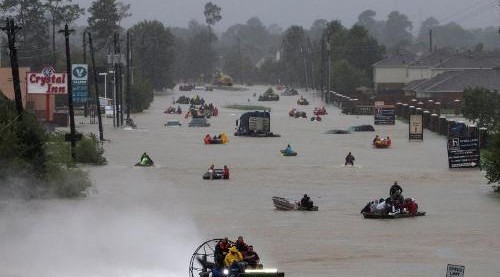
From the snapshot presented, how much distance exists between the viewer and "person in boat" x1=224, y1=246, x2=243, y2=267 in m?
25.7

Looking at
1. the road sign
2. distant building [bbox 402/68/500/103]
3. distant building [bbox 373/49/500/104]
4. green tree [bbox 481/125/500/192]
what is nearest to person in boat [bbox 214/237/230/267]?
the road sign

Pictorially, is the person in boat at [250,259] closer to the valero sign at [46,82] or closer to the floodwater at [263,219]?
the floodwater at [263,219]

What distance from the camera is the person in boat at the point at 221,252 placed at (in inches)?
1022

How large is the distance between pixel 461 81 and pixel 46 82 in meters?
59.7

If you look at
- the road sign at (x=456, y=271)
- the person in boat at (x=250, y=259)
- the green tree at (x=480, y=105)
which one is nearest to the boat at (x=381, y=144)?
the green tree at (x=480, y=105)

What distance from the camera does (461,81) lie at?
13962 centimetres

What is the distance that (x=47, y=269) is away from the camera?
31344mm

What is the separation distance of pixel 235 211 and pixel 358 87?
12820 cm

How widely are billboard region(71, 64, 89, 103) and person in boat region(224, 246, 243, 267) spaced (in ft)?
240

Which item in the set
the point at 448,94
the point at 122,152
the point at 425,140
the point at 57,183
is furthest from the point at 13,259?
the point at 448,94

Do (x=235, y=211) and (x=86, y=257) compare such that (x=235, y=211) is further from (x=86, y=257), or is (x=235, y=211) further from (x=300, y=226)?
(x=86, y=257)

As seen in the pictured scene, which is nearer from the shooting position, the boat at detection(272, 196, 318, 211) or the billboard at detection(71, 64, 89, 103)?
the boat at detection(272, 196, 318, 211)

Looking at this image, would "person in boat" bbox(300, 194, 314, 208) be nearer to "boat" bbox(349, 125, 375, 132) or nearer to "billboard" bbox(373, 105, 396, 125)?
"boat" bbox(349, 125, 375, 132)

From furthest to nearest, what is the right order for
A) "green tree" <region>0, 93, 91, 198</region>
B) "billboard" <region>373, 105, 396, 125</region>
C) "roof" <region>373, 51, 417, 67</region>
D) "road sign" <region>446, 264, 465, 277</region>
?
"roof" <region>373, 51, 417, 67</region> → "billboard" <region>373, 105, 396, 125</region> → "green tree" <region>0, 93, 91, 198</region> → "road sign" <region>446, 264, 465, 277</region>
